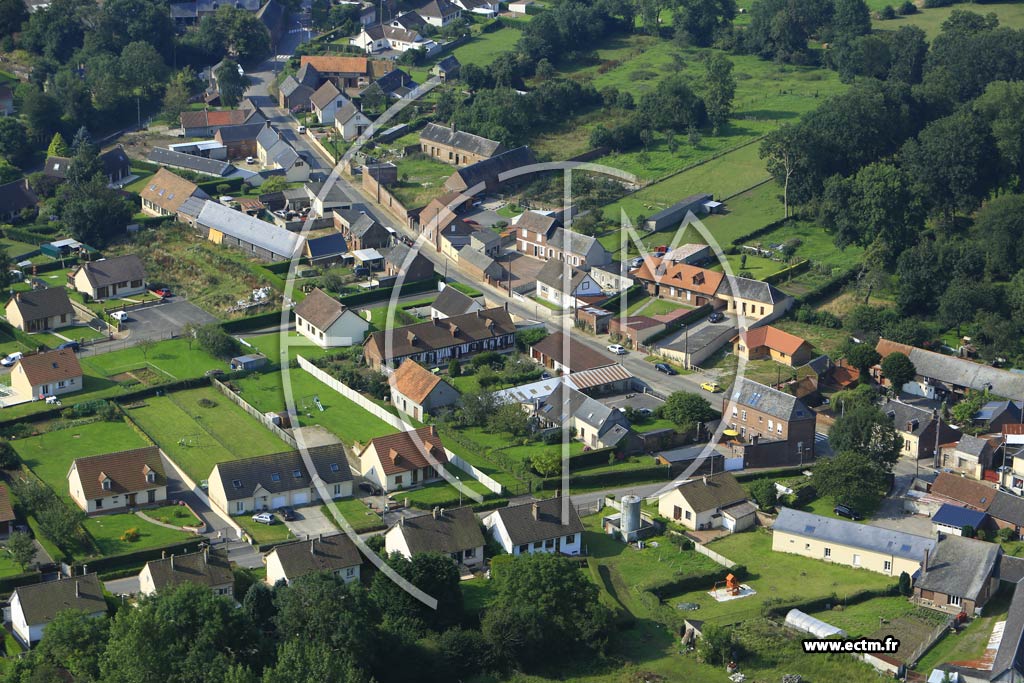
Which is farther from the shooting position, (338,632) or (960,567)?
(960,567)

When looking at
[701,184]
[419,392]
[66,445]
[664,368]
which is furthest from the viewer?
[701,184]

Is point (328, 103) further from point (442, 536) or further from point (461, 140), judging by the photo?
point (442, 536)

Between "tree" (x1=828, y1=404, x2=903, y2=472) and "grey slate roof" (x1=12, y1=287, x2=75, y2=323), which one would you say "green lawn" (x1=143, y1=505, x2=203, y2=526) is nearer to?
"grey slate roof" (x1=12, y1=287, x2=75, y2=323)

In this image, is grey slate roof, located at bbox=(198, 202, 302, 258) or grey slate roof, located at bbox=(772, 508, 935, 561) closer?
grey slate roof, located at bbox=(772, 508, 935, 561)

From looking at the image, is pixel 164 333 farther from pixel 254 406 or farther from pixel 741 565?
pixel 741 565

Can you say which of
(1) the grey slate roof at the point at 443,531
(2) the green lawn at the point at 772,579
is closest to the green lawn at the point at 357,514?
(1) the grey slate roof at the point at 443,531

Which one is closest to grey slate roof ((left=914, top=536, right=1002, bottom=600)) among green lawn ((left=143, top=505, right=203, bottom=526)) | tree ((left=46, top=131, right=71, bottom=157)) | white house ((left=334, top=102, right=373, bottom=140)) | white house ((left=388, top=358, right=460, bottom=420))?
white house ((left=388, top=358, right=460, bottom=420))

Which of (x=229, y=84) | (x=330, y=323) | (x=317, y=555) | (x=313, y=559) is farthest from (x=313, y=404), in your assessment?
(x=229, y=84)
